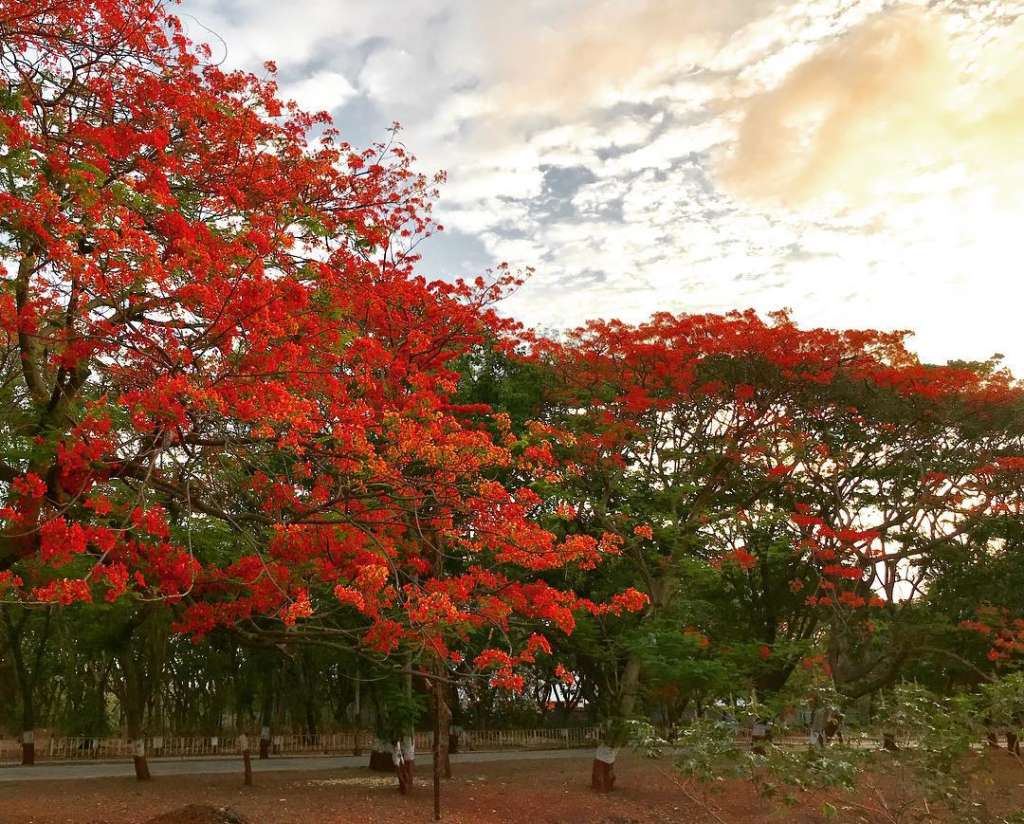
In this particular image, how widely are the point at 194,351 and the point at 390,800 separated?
913cm

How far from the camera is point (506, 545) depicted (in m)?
8.46

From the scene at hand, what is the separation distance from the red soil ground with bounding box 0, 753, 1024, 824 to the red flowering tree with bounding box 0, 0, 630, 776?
3.58 metres

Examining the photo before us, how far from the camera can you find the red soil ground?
11.0 meters

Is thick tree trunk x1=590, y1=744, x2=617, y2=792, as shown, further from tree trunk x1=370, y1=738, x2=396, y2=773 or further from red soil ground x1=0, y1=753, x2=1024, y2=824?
tree trunk x1=370, y1=738, x2=396, y2=773

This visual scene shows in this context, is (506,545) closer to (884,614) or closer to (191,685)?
(884,614)

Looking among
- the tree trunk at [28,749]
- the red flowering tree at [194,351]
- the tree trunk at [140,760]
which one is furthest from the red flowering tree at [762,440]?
the tree trunk at [28,749]

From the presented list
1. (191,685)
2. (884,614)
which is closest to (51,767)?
(191,685)

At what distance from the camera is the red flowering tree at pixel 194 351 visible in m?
6.35

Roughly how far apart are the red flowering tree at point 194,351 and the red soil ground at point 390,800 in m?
3.58

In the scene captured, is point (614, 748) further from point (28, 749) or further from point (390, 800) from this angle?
point (28, 749)

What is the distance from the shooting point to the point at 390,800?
12.9 m

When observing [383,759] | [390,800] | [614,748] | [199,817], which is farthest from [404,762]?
[199,817]

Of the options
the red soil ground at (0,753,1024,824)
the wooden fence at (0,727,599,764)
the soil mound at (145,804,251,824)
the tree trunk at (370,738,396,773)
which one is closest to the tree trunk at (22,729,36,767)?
the wooden fence at (0,727,599,764)

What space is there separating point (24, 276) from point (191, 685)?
1696 centimetres
